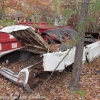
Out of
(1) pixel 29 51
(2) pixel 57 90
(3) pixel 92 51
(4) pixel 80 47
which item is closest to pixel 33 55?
(1) pixel 29 51

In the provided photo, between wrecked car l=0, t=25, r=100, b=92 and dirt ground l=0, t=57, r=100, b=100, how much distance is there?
29 centimetres

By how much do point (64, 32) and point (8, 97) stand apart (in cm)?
354

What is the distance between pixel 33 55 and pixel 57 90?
1.91 meters

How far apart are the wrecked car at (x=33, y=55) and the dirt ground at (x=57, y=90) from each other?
11.4 inches

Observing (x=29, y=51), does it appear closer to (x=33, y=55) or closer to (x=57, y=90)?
(x=33, y=55)

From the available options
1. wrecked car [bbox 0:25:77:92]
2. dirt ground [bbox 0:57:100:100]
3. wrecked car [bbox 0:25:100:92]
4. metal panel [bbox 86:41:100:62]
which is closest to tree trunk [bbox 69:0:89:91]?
dirt ground [bbox 0:57:100:100]

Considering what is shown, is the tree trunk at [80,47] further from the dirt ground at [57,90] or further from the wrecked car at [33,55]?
the wrecked car at [33,55]

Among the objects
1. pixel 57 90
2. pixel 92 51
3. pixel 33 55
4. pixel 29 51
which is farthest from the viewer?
pixel 92 51

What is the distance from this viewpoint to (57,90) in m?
5.26

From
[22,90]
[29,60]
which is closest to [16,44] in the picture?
[29,60]

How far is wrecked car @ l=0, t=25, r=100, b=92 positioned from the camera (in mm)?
4926

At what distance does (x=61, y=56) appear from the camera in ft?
17.6

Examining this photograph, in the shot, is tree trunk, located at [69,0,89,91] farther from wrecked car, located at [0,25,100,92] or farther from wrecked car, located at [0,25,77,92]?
wrecked car, located at [0,25,77,92]

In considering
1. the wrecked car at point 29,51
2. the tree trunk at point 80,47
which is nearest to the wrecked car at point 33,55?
the wrecked car at point 29,51
